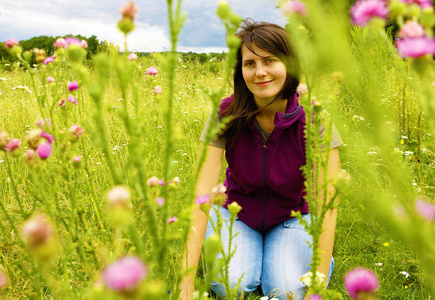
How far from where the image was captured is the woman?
1624mm

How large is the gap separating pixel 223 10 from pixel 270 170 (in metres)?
1.26

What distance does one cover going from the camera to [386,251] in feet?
5.79

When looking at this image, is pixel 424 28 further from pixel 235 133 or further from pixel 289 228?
pixel 289 228

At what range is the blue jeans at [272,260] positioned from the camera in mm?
1686

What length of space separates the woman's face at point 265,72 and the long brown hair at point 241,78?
0.08 feet

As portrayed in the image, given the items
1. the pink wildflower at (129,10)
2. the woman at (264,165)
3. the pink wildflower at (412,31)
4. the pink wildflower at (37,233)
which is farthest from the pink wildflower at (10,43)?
the pink wildflower at (412,31)

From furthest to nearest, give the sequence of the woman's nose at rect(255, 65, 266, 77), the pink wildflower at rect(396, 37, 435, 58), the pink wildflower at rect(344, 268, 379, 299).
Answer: the woman's nose at rect(255, 65, 266, 77)
the pink wildflower at rect(344, 268, 379, 299)
the pink wildflower at rect(396, 37, 435, 58)

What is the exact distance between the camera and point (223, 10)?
0.56 meters

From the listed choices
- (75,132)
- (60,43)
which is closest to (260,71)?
(60,43)

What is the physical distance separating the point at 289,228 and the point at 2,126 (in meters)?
2.27

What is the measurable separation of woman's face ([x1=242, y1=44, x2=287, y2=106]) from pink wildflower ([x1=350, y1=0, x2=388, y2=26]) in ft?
3.69

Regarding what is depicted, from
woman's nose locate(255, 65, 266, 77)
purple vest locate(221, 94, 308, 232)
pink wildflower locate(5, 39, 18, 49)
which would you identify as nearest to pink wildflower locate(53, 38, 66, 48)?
pink wildflower locate(5, 39, 18, 49)

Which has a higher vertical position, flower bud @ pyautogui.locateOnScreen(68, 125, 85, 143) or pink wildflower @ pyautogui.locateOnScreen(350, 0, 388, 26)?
pink wildflower @ pyautogui.locateOnScreen(350, 0, 388, 26)

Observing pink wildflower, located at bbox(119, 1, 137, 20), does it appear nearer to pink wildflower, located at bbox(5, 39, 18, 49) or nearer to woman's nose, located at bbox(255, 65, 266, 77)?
pink wildflower, located at bbox(5, 39, 18, 49)
